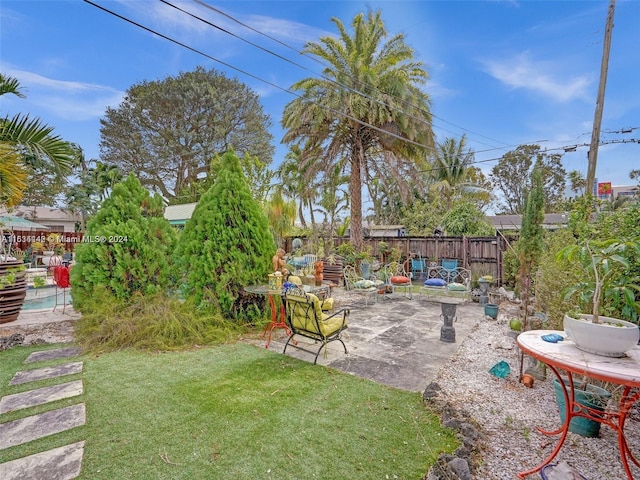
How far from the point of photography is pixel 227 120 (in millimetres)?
22922

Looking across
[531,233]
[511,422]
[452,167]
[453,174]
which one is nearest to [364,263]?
[531,233]

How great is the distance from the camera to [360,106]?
387 inches

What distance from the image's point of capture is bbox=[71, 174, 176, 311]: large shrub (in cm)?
495

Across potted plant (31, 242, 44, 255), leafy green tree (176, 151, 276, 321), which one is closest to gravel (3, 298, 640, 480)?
leafy green tree (176, 151, 276, 321)

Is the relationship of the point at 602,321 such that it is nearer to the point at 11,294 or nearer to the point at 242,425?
the point at 242,425

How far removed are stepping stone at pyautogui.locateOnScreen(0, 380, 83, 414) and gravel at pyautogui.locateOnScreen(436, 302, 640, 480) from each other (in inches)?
139

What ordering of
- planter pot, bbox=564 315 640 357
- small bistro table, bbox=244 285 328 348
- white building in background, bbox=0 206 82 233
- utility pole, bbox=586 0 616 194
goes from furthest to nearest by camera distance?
white building in background, bbox=0 206 82 233
utility pole, bbox=586 0 616 194
small bistro table, bbox=244 285 328 348
planter pot, bbox=564 315 640 357

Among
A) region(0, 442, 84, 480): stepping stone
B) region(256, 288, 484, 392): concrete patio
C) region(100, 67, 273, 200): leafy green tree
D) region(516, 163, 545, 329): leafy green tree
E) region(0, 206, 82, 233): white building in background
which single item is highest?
region(100, 67, 273, 200): leafy green tree

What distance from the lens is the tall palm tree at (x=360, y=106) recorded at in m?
9.90

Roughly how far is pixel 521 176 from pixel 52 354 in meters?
32.0

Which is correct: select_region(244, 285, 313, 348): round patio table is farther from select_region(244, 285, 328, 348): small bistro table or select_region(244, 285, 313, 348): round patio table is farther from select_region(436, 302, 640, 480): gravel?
select_region(436, 302, 640, 480): gravel

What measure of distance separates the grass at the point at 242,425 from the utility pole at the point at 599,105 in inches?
366

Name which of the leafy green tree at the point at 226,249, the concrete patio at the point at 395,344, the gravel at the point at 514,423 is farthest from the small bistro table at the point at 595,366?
the leafy green tree at the point at 226,249

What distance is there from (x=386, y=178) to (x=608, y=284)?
9.41m
